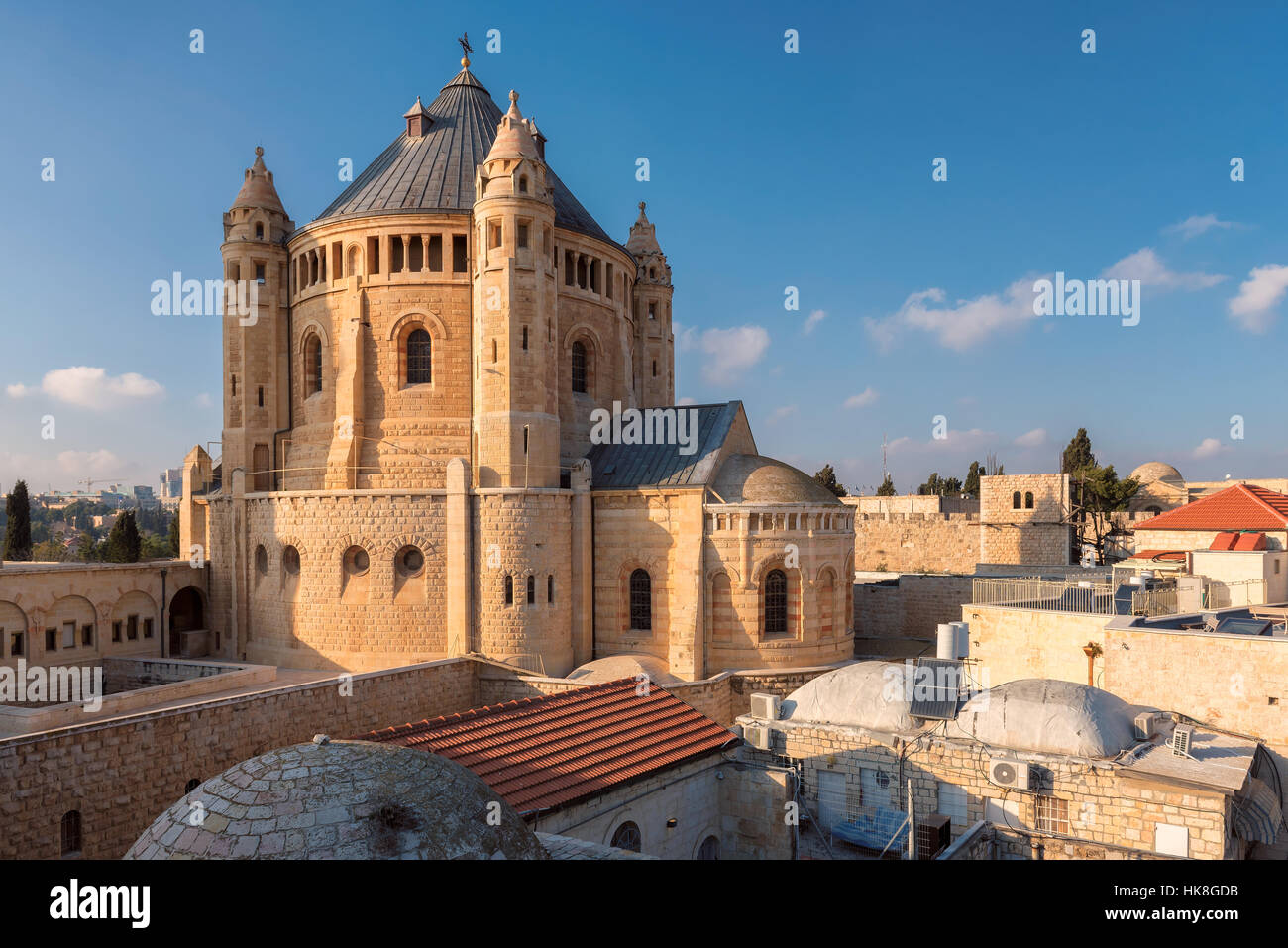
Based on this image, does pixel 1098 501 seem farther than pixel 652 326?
Yes

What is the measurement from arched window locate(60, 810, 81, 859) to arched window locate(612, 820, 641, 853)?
10.9 m

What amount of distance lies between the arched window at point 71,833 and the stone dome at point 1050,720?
1747 centimetres

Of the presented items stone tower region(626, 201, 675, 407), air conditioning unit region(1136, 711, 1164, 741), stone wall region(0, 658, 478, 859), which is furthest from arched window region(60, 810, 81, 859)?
stone tower region(626, 201, 675, 407)

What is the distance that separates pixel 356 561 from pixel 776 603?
15.0 meters

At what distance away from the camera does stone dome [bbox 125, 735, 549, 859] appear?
779 centimetres

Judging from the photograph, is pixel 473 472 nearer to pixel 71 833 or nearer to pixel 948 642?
pixel 71 833

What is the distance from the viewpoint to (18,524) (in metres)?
50.6

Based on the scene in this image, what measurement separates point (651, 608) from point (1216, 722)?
54.2 feet

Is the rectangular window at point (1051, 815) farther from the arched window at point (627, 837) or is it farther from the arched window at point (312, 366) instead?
the arched window at point (312, 366)

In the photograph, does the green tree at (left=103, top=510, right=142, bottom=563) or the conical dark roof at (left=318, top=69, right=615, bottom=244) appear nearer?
the conical dark roof at (left=318, top=69, right=615, bottom=244)

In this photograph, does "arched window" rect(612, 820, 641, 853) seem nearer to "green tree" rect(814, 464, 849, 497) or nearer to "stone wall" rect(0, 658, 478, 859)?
"stone wall" rect(0, 658, 478, 859)

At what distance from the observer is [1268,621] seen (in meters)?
22.4

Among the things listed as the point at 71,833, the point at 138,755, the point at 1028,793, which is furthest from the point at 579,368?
the point at 1028,793

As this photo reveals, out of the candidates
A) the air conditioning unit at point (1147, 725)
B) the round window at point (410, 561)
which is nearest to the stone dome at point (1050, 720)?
the air conditioning unit at point (1147, 725)
